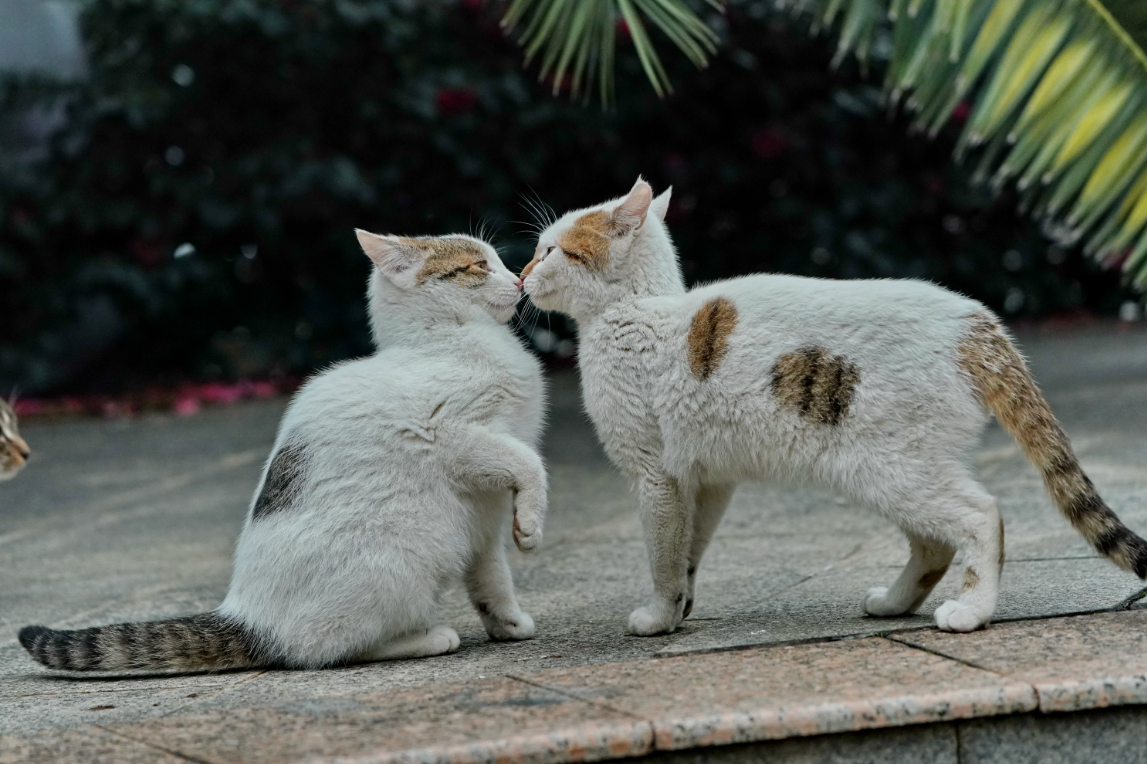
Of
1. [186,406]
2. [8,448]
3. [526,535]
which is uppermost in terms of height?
[526,535]

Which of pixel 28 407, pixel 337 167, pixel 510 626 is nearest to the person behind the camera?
pixel 510 626

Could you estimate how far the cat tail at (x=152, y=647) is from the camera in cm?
297

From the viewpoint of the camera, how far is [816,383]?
9.25ft

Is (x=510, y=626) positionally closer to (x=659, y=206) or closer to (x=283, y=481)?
(x=283, y=481)

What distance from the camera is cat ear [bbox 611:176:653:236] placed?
3.17 m

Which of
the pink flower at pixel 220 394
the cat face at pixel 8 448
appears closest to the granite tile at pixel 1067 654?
the cat face at pixel 8 448

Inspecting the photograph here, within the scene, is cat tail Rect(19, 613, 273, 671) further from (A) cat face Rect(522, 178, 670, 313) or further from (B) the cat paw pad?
(A) cat face Rect(522, 178, 670, 313)

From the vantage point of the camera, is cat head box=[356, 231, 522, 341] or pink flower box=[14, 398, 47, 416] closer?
cat head box=[356, 231, 522, 341]

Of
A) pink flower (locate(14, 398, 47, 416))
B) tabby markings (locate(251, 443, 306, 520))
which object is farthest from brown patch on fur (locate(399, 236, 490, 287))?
pink flower (locate(14, 398, 47, 416))

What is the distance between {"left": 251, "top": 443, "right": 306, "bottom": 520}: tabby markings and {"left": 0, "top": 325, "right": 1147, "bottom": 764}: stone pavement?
15.1 inches

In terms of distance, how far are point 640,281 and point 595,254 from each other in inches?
5.3

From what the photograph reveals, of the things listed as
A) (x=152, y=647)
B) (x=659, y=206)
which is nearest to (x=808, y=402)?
(x=659, y=206)

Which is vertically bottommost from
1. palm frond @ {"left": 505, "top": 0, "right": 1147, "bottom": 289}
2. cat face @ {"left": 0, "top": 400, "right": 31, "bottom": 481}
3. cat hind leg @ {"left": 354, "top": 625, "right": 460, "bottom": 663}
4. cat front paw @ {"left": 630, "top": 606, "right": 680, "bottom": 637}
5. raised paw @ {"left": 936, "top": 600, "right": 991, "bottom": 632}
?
cat face @ {"left": 0, "top": 400, "right": 31, "bottom": 481}

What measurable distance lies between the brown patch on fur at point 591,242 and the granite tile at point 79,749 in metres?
1.52
